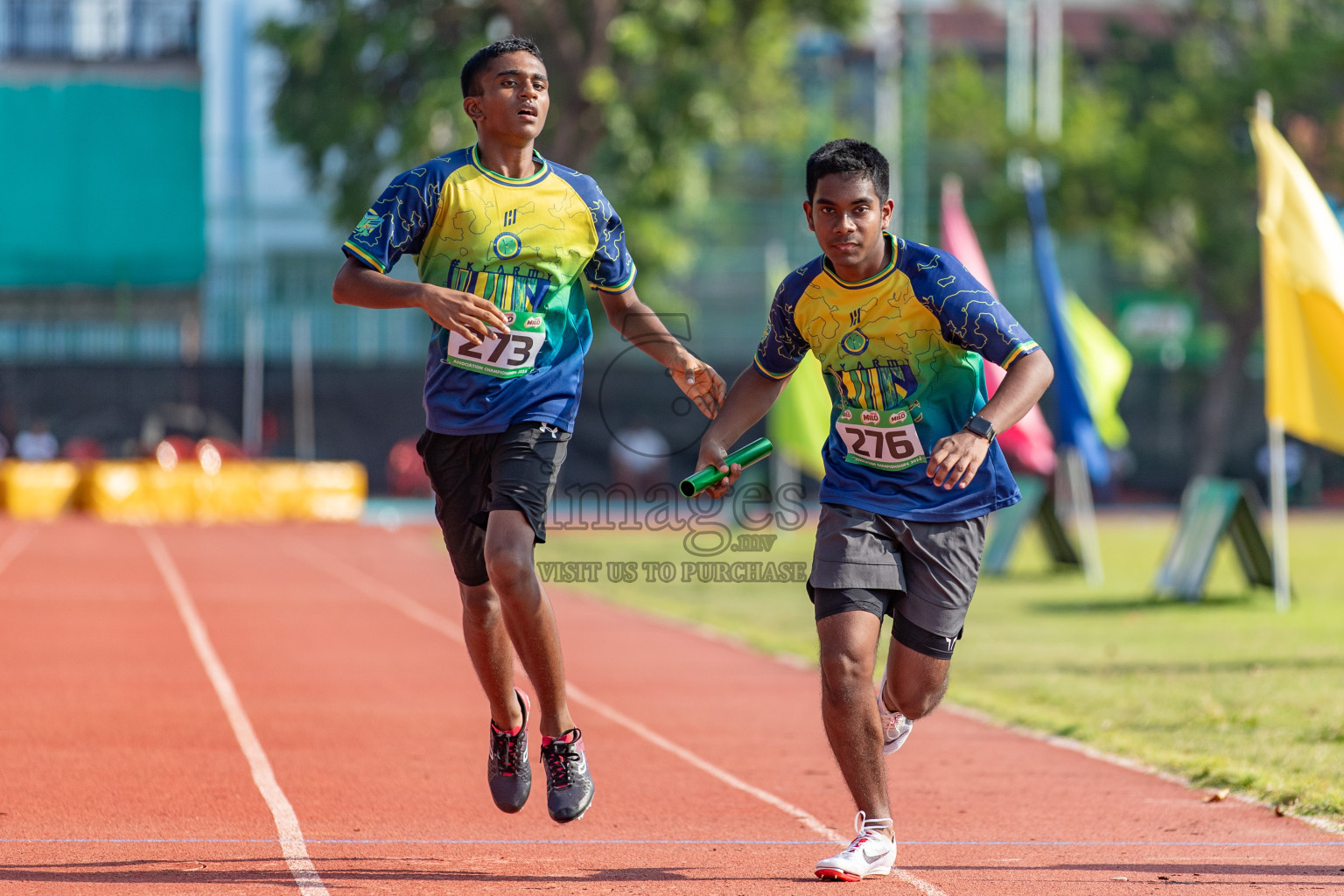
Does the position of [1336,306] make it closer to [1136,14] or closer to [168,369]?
[168,369]

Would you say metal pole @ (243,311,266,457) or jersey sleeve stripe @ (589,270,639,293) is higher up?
jersey sleeve stripe @ (589,270,639,293)

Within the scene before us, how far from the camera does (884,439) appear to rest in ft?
16.5

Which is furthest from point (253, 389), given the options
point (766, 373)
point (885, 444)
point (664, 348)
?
point (885, 444)

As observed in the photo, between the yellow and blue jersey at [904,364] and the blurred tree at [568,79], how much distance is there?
20521mm

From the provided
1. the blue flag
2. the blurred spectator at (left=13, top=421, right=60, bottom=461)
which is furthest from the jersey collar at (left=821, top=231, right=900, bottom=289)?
the blurred spectator at (left=13, top=421, right=60, bottom=461)

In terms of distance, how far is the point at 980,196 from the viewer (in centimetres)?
4150

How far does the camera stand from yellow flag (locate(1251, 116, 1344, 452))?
11.9 metres

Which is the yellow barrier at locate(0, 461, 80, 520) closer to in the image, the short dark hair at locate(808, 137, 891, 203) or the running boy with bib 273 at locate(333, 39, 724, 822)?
the running boy with bib 273 at locate(333, 39, 724, 822)

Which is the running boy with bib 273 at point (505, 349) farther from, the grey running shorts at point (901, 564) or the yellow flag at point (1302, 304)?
the yellow flag at point (1302, 304)

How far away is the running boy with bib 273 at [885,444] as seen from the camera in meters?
4.83

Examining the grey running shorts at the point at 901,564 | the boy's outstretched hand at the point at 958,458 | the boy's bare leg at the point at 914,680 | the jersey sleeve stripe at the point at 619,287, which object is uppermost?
the jersey sleeve stripe at the point at 619,287

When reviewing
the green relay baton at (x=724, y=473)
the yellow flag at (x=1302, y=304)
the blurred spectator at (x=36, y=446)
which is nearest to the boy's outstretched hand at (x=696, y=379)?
the green relay baton at (x=724, y=473)

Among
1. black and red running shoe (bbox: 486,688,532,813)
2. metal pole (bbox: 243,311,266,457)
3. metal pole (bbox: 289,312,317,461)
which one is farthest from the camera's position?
metal pole (bbox: 289,312,317,461)

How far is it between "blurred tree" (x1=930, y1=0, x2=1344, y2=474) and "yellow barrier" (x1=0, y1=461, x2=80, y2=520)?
20083 millimetres
